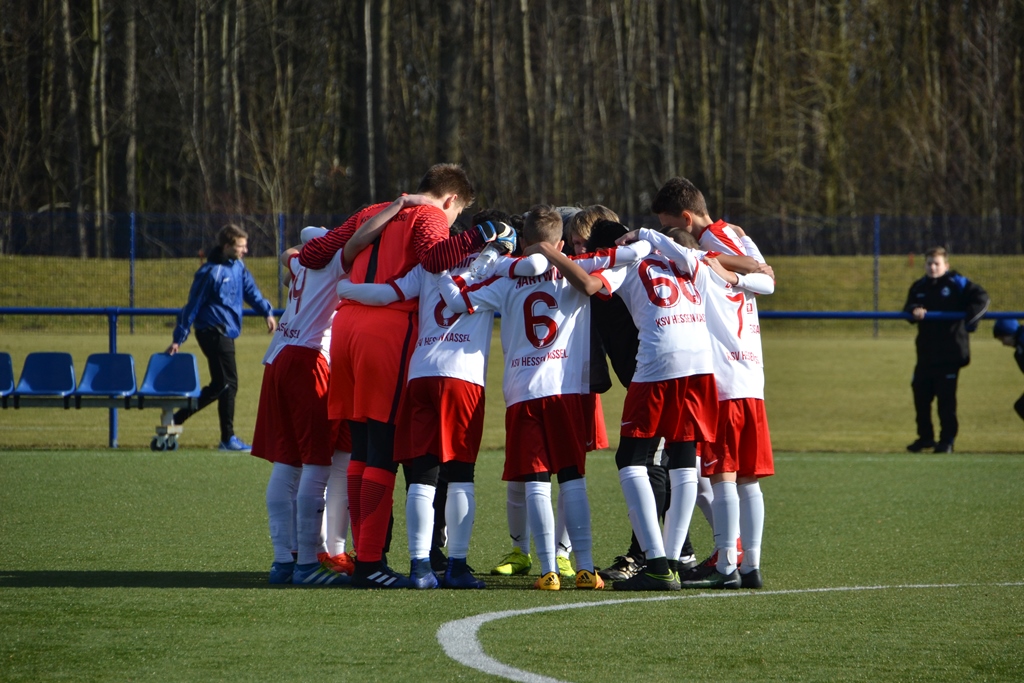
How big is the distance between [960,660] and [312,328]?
3201 millimetres

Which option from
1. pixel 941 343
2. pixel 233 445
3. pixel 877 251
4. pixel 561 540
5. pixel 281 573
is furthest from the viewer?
pixel 877 251

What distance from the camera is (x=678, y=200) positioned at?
5.91m

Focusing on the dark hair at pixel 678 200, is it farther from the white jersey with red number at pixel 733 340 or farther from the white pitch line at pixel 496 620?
the white pitch line at pixel 496 620

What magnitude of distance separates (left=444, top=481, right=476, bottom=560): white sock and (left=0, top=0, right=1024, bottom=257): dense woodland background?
29.8 meters

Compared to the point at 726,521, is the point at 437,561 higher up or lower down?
lower down

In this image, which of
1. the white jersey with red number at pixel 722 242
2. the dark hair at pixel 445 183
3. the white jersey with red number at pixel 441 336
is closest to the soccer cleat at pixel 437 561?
the white jersey with red number at pixel 441 336

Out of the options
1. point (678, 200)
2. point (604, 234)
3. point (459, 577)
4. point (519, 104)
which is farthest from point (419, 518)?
point (519, 104)

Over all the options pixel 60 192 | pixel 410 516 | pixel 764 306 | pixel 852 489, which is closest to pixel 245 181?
pixel 60 192

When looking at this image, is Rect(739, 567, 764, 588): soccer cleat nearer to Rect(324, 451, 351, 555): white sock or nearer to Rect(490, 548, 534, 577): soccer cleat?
Rect(490, 548, 534, 577): soccer cleat

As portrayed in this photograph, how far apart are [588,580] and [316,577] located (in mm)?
1238

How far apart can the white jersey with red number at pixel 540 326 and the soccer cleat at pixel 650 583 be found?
34.5 inches

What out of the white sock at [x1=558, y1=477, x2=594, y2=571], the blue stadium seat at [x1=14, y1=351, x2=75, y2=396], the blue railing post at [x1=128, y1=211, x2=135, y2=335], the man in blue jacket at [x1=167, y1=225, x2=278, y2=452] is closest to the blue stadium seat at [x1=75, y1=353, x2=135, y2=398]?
the blue stadium seat at [x1=14, y1=351, x2=75, y2=396]

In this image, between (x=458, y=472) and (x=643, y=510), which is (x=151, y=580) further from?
(x=643, y=510)

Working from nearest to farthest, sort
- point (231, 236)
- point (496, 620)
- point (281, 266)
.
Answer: point (496, 620) → point (231, 236) → point (281, 266)
